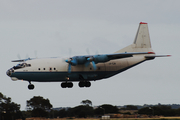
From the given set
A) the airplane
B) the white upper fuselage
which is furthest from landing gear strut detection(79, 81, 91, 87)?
the white upper fuselage

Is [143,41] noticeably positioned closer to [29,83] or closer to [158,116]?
[158,116]

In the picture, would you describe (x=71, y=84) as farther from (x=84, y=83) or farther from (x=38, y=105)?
(x=38, y=105)

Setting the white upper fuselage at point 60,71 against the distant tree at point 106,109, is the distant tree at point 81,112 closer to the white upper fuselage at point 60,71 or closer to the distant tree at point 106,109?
the distant tree at point 106,109

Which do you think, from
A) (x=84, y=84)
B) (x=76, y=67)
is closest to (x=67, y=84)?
(x=84, y=84)

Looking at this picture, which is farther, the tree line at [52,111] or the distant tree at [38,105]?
the distant tree at [38,105]

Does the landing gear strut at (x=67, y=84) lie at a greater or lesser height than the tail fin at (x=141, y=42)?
lesser

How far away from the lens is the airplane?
45.9 meters

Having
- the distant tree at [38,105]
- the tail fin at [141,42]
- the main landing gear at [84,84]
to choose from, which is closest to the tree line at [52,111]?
the distant tree at [38,105]

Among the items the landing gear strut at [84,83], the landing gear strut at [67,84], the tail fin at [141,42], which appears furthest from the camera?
the tail fin at [141,42]

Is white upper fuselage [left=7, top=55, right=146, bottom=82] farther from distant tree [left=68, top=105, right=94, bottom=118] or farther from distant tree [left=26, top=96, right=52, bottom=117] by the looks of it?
distant tree [left=26, top=96, right=52, bottom=117]

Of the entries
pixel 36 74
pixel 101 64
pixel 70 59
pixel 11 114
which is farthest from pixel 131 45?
pixel 11 114

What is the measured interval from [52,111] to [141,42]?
16218 mm

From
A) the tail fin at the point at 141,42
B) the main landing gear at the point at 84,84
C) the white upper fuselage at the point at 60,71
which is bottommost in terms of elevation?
the main landing gear at the point at 84,84

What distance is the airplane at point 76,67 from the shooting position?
1807 inches
